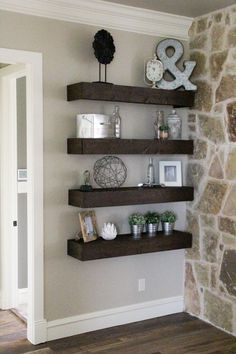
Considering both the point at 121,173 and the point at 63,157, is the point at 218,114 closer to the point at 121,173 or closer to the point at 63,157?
the point at 121,173

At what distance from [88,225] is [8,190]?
1.11 meters

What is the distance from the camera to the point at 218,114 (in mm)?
4098

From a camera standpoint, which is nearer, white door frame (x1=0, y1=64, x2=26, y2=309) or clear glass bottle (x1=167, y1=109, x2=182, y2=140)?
clear glass bottle (x1=167, y1=109, x2=182, y2=140)

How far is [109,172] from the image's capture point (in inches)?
160

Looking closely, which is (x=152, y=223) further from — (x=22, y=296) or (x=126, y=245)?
(x=22, y=296)

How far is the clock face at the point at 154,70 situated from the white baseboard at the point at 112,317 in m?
1.97

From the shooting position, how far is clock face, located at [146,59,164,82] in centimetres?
412

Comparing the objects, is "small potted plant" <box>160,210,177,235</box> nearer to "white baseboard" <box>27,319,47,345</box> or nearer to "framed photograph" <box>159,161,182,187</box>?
"framed photograph" <box>159,161,182,187</box>

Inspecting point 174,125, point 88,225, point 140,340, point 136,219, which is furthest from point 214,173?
point 140,340

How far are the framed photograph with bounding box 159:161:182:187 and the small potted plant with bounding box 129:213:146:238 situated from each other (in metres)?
0.39

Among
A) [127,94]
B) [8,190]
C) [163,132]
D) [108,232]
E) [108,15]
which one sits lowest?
[108,232]

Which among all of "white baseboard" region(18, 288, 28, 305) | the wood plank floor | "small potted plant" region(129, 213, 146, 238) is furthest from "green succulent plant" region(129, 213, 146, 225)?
Result: "white baseboard" region(18, 288, 28, 305)

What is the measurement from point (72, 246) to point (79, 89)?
1215 millimetres

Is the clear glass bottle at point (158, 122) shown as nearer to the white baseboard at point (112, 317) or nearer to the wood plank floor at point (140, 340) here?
the white baseboard at point (112, 317)
